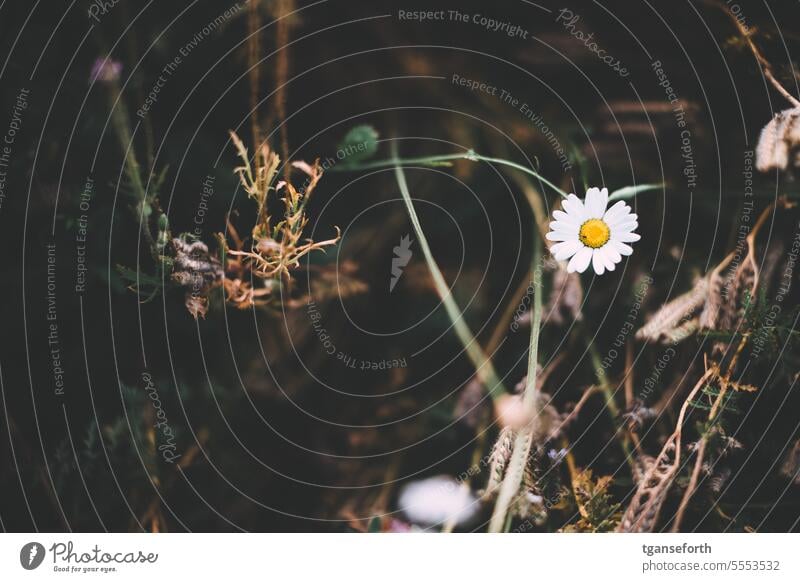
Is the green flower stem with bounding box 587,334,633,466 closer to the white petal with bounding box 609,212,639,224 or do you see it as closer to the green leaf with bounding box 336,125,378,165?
the white petal with bounding box 609,212,639,224

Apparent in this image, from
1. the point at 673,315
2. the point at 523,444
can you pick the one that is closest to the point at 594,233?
the point at 673,315

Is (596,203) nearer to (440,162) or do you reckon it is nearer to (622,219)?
(622,219)

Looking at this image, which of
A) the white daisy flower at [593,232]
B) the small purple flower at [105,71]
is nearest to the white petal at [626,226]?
the white daisy flower at [593,232]

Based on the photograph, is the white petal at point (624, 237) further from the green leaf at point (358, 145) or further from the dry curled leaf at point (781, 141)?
the green leaf at point (358, 145)

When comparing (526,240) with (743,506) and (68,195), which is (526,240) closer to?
(743,506)

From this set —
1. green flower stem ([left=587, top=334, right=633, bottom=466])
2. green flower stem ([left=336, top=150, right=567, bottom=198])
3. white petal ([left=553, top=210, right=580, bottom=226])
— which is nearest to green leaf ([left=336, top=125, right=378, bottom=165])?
green flower stem ([left=336, top=150, right=567, bottom=198])
